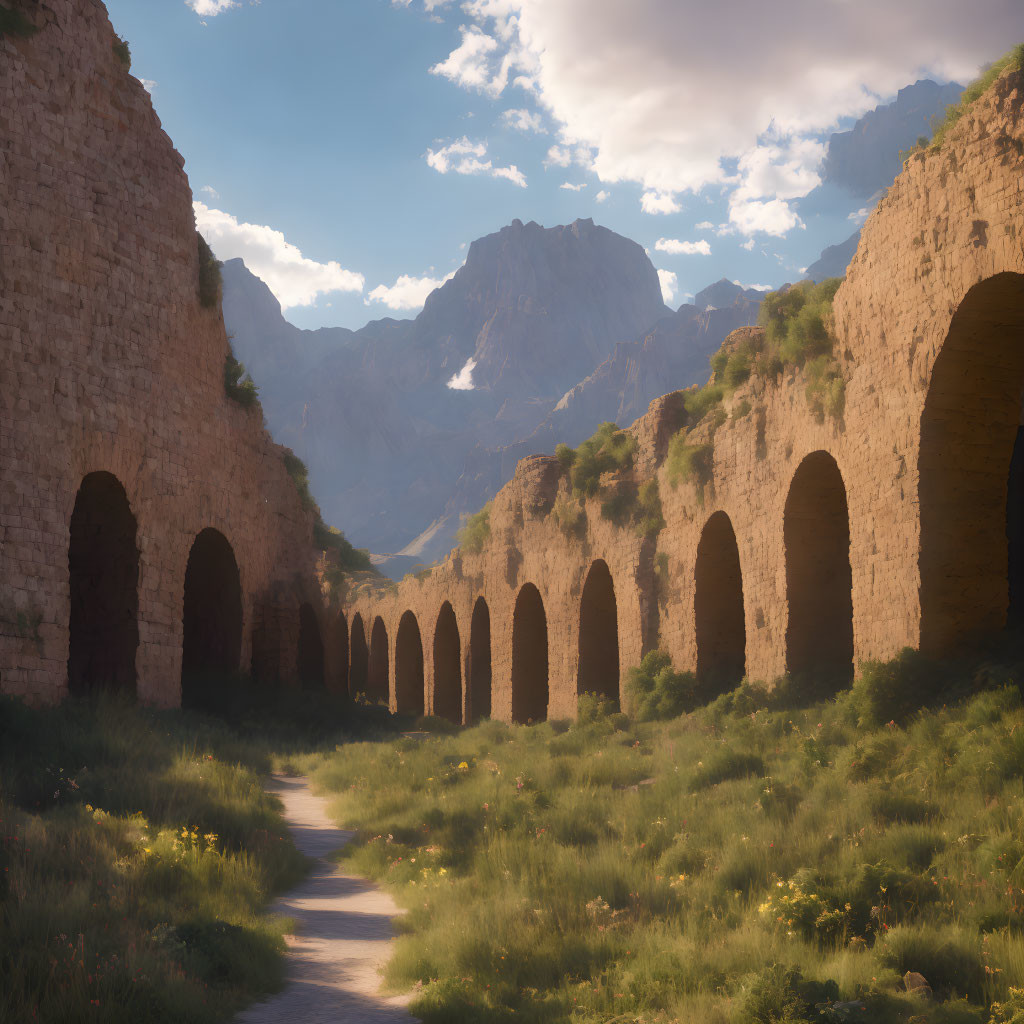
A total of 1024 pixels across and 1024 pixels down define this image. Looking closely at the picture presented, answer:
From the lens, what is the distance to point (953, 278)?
8.58 m

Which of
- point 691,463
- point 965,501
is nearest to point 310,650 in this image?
point 691,463

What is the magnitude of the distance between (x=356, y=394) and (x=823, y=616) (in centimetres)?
13592

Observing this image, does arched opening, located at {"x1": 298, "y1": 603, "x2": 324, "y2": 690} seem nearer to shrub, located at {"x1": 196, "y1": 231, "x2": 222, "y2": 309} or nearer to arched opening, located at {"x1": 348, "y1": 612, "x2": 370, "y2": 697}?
arched opening, located at {"x1": 348, "y1": 612, "x2": 370, "y2": 697}

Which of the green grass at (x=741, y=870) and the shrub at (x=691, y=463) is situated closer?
the green grass at (x=741, y=870)

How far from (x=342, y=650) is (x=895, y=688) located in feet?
80.8

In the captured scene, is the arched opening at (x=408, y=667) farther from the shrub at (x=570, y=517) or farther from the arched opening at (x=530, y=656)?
the shrub at (x=570, y=517)

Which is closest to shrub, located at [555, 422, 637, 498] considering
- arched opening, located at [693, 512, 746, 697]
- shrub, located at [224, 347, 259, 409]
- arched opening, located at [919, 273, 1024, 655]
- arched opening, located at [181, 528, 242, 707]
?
arched opening, located at [693, 512, 746, 697]

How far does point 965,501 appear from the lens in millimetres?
9117

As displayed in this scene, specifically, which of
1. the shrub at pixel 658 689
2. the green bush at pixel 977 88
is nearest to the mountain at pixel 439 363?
the shrub at pixel 658 689

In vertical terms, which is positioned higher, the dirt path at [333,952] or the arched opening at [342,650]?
the arched opening at [342,650]

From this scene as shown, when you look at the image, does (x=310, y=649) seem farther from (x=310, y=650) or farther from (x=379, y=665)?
(x=379, y=665)

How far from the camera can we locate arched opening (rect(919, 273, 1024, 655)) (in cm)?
898

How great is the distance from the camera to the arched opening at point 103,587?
1420 centimetres

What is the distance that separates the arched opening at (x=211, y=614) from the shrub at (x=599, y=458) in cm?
667
